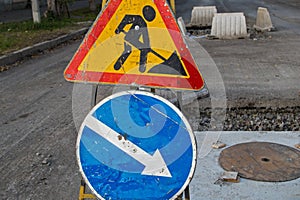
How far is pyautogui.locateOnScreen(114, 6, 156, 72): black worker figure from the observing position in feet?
8.73

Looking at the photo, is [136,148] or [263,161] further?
[263,161]

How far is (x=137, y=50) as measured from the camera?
268 centimetres

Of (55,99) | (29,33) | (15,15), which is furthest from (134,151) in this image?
(15,15)

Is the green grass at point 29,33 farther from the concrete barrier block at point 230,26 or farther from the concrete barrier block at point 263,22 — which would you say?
the concrete barrier block at point 263,22

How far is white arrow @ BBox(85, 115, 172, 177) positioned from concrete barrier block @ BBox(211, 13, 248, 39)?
428 inches

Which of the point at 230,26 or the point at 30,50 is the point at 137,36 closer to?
the point at 30,50

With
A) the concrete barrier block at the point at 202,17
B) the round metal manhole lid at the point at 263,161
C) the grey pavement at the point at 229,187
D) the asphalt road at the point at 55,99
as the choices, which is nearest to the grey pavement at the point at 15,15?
the concrete barrier block at the point at 202,17

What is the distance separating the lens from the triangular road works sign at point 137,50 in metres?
2.62

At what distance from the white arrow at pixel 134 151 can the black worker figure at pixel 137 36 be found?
14.0 inches

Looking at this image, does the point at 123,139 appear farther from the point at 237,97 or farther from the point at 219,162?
the point at 237,97

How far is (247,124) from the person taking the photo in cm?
550

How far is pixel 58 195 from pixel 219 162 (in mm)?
1395

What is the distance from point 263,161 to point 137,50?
199 centimetres

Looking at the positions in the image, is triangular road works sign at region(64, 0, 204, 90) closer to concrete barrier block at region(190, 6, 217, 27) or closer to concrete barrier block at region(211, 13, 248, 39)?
concrete barrier block at region(211, 13, 248, 39)
